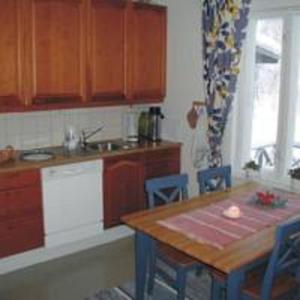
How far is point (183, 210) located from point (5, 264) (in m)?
1.60

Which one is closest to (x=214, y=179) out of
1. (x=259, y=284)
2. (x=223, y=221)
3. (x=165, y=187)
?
(x=165, y=187)

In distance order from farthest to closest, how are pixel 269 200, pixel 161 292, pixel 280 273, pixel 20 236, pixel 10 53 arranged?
pixel 20 236 < pixel 10 53 < pixel 161 292 < pixel 269 200 < pixel 280 273

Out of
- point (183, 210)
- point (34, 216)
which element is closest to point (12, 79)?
point (34, 216)

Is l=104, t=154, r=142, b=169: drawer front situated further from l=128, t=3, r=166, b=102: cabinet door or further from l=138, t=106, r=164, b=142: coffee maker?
l=128, t=3, r=166, b=102: cabinet door

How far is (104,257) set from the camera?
11.9 feet

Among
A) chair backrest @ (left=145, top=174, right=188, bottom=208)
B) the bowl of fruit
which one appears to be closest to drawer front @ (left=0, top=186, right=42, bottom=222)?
chair backrest @ (left=145, top=174, right=188, bottom=208)

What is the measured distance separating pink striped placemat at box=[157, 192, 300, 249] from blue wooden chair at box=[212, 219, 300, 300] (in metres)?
0.22

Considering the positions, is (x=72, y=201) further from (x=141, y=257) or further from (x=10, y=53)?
(x=10, y=53)

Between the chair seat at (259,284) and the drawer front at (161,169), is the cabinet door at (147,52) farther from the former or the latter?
the chair seat at (259,284)

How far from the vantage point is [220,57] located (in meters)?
3.57

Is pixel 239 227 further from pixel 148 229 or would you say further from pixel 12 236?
pixel 12 236

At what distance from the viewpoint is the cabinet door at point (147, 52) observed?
3.93m

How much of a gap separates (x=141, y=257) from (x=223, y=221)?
577 millimetres

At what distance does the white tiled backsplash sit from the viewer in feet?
11.9
